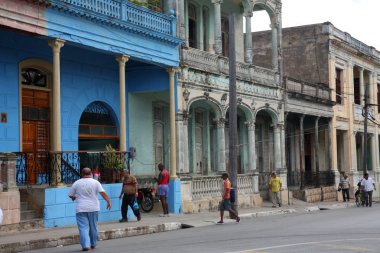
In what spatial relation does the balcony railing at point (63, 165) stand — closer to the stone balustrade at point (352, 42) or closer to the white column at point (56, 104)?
the white column at point (56, 104)

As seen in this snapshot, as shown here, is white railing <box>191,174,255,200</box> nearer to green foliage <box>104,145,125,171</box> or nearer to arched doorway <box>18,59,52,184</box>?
green foliage <box>104,145,125,171</box>

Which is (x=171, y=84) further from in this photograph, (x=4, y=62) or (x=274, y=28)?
(x=274, y=28)

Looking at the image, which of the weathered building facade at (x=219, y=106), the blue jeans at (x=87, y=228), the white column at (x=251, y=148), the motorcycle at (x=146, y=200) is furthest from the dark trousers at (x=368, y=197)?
the blue jeans at (x=87, y=228)

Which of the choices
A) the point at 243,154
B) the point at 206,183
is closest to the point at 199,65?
the point at 206,183

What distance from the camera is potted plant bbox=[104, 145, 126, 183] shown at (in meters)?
18.1

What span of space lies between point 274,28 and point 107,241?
1698 cm

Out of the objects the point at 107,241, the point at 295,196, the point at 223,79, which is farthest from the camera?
the point at 295,196

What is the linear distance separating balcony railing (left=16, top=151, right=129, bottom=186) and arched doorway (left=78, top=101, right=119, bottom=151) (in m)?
2.08

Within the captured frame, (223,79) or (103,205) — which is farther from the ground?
(223,79)

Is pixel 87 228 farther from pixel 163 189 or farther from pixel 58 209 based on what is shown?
pixel 163 189

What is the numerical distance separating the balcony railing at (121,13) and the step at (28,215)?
17.1ft

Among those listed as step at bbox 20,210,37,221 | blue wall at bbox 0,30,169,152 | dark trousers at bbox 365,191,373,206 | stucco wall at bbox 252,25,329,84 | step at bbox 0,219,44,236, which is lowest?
dark trousers at bbox 365,191,373,206

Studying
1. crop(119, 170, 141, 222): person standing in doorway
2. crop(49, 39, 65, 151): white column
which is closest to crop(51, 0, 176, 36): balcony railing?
crop(49, 39, 65, 151): white column

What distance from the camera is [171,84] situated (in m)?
21.1
